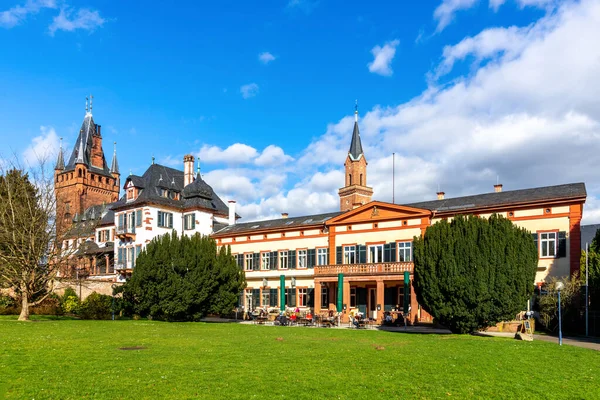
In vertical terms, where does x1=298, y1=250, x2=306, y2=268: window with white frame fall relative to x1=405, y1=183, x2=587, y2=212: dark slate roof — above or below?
below

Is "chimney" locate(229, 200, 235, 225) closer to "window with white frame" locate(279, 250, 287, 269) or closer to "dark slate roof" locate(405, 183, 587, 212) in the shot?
"window with white frame" locate(279, 250, 287, 269)

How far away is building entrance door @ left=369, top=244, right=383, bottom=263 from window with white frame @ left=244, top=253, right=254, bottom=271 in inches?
453

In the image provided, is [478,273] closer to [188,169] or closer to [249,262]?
[249,262]

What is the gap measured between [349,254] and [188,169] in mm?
21353

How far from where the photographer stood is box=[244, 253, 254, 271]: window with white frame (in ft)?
148

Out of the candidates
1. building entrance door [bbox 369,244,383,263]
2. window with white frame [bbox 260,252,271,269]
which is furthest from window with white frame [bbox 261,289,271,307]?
building entrance door [bbox 369,244,383,263]

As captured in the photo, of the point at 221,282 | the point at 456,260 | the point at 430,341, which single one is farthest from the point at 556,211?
the point at 221,282

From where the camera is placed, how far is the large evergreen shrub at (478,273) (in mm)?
24391

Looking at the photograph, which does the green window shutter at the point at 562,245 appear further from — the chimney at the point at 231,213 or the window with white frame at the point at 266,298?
the chimney at the point at 231,213

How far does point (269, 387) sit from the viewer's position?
11.6 metres

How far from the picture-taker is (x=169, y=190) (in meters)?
49.3

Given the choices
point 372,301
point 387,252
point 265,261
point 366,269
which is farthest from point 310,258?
point 366,269

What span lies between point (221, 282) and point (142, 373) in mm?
22595

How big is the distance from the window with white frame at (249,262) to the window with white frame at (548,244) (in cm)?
2294
